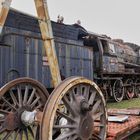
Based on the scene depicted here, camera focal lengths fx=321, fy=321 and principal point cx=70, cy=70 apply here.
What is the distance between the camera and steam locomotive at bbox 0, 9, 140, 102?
855 cm

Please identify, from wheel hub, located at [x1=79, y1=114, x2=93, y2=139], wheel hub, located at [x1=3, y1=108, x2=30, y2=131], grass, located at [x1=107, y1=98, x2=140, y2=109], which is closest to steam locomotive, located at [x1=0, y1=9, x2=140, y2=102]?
grass, located at [x1=107, y1=98, x2=140, y2=109]

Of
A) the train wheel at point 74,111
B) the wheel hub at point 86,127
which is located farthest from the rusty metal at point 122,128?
the wheel hub at point 86,127

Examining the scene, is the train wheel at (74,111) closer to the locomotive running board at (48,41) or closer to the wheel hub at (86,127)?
the wheel hub at (86,127)

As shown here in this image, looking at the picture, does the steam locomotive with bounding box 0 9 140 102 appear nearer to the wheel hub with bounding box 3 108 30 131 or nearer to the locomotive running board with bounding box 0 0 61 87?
the locomotive running board with bounding box 0 0 61 87

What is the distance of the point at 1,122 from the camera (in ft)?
13.4

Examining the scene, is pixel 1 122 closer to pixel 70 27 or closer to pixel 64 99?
pixel 64 99

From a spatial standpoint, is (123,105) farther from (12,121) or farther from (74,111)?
(74,111)

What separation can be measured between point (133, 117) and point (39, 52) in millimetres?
4493

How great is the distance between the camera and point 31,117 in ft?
12.6

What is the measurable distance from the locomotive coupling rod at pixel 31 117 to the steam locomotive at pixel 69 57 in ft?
13.4

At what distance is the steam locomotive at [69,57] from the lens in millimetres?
8547

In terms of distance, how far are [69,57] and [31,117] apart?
732 centimetres

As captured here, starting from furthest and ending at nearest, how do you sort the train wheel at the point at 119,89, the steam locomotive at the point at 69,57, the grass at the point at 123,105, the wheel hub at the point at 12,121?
the train wheel at the point at 119,89 → the grass at the point at 123,105 → the steam locomotive at the point at 69,57 → the wheel hub at the point at 12,121

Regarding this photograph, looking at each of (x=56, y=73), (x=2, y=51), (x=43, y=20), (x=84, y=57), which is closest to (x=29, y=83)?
(x=56, y=73)
